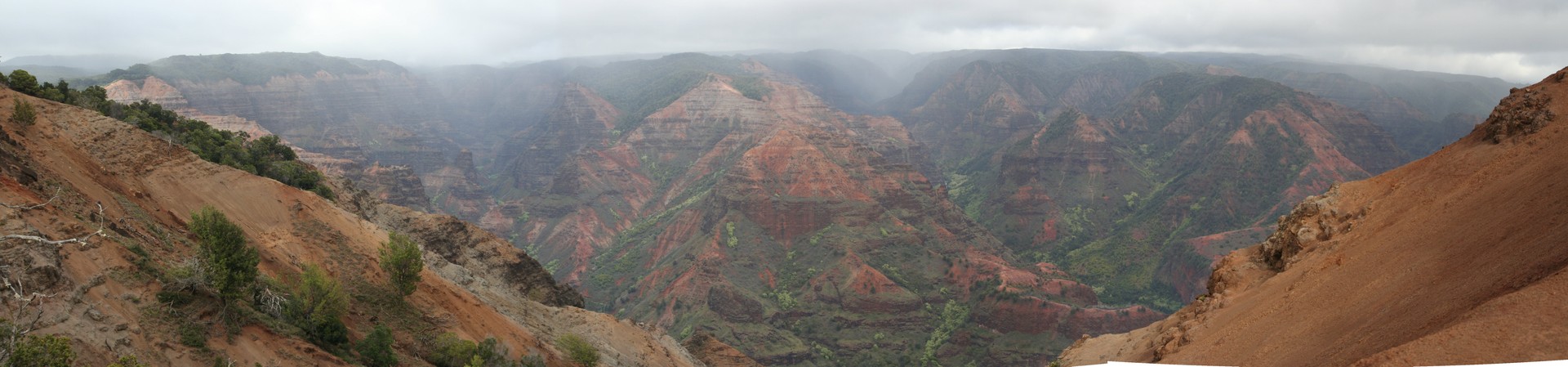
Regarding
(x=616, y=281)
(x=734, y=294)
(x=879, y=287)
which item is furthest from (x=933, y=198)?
(x=616, y=281)

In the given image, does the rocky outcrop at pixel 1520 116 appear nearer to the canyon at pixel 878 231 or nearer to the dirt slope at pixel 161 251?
the dirt slope at pixel 161 251

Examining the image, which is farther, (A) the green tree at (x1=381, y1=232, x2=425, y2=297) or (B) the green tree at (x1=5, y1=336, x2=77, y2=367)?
(A) the green tree at (x1=381, y1=232, x2=425, y2=297)

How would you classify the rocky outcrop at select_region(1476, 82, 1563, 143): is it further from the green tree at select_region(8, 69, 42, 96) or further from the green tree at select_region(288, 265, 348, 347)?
the green tree at select_region(8, 69, 42, 96)

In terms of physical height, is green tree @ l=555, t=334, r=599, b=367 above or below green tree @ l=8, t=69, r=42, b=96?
below

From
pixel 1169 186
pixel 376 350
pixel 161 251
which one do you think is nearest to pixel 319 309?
pixel 376 350

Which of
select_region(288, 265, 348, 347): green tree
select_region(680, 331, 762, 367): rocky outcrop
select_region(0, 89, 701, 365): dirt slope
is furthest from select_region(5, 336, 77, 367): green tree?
select_region(680, 331, 762, 367): rocky outcrop

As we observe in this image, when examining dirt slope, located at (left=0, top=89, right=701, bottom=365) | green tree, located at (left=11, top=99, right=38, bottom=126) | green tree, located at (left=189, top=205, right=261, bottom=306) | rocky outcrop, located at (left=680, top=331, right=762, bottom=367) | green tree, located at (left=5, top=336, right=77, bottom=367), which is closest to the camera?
green tree, located at (left=5, top=336, right=77, bottom=367)

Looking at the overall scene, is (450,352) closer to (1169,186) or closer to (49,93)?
(49,93)
